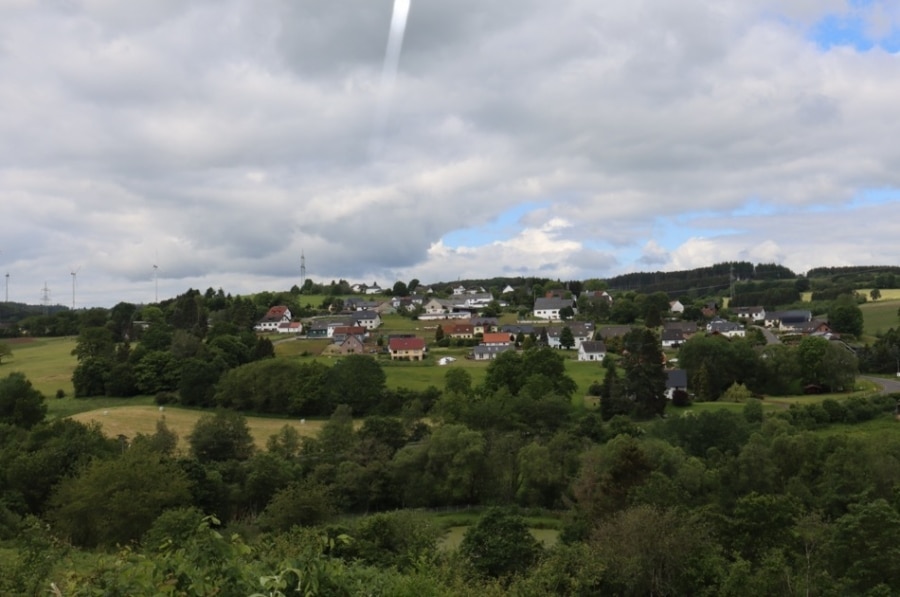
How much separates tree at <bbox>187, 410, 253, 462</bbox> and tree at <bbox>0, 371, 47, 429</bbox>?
887 cm

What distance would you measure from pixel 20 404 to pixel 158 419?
21.7ft

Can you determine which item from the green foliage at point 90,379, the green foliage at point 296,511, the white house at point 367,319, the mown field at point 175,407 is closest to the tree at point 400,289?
the white house at point 367,319

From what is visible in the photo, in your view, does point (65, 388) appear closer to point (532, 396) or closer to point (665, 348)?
point (532, 396)

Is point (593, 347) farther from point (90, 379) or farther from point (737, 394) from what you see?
point (90, 379)

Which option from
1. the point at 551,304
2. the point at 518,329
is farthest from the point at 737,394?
the point at 551,304

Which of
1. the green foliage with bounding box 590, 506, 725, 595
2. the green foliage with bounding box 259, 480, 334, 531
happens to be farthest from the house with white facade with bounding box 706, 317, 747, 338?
the green foliage with bounding box 259, 480, 334, 531

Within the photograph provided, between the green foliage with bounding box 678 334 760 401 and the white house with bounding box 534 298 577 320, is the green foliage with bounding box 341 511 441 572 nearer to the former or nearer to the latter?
the green foliage with bounding box 678 334 760 401

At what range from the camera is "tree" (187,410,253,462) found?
2652cm

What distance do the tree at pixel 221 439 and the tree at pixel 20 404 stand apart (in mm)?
8866

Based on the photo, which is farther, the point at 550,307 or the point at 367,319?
the point at 550,307

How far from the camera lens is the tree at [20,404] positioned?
96.8ft

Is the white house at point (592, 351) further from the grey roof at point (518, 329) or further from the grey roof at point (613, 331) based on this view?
the grey roof at point (518, 329)

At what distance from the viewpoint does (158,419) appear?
34.3 m

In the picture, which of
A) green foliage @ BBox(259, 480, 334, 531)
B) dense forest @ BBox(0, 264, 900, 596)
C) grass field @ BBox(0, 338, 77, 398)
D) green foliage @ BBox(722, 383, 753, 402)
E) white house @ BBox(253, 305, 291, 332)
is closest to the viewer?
dense forest @ BBox(0, 264, 900, 596)
